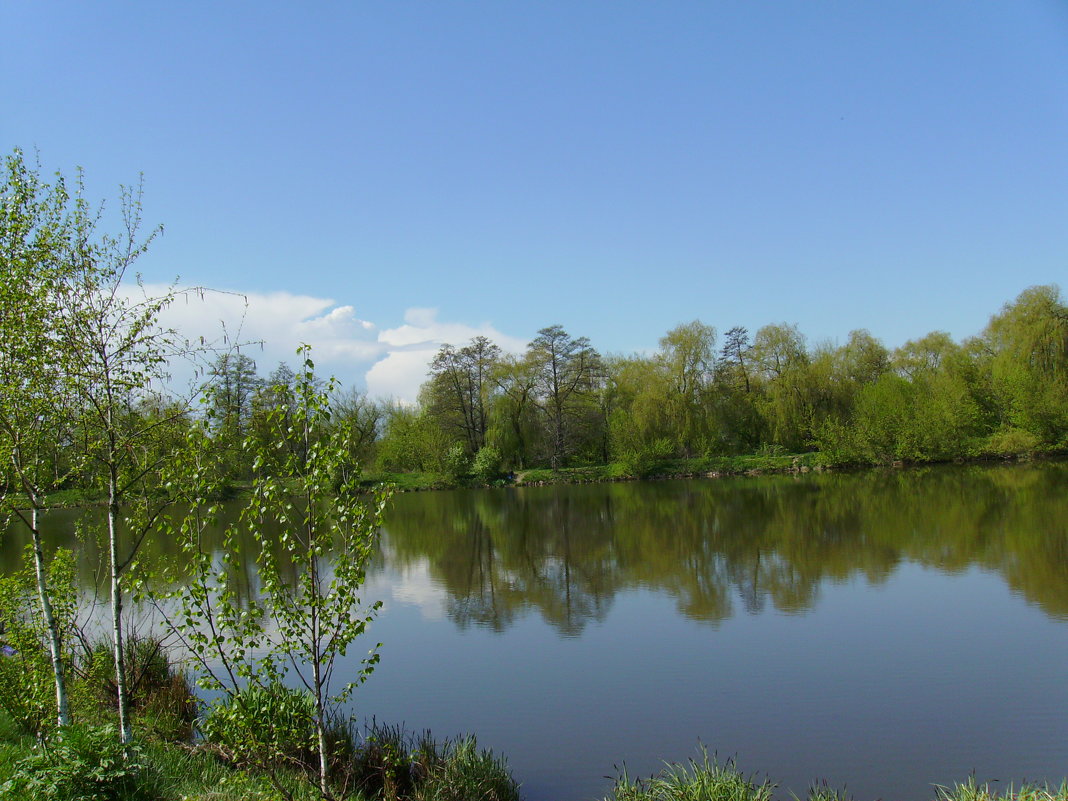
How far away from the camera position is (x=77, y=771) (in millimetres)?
4848

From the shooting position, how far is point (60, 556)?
683cm

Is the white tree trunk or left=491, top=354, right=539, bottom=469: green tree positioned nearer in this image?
the white tree trunk

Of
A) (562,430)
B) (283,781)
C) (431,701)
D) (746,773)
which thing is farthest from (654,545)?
(562,430)

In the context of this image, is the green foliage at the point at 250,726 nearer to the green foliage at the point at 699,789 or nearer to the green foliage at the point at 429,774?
the green foliage at the point at 429,774

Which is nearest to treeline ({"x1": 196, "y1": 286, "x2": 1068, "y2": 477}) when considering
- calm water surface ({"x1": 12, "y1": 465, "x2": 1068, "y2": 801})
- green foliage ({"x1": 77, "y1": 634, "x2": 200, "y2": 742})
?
calm water surface ({"x1": 12, "y1": 465, "x2": 1068, "y2": 801})

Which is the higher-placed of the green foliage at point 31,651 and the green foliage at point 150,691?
the green foliage at point 31,651

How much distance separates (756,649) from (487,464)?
3939cm

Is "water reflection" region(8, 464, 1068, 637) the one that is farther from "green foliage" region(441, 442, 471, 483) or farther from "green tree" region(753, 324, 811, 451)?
"green foliage" region(441, 442, 471, 483)

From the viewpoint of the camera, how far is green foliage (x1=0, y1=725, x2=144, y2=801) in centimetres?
477

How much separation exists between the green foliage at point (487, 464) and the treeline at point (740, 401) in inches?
4.7

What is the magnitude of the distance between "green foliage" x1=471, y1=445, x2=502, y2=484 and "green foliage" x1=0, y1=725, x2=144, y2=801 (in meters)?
44.5

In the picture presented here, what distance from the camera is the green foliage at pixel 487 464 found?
163ft

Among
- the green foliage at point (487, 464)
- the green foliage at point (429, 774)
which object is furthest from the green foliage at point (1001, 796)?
the green foliage at point (487, 464)

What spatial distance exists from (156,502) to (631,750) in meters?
5.24
